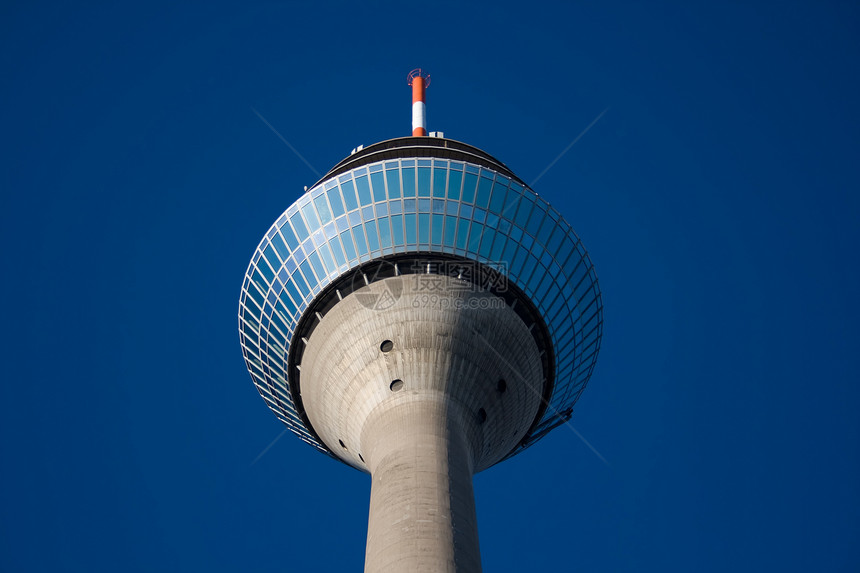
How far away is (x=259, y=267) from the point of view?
→ 37.0 metres

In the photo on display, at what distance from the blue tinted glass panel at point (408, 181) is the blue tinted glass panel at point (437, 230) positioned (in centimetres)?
136

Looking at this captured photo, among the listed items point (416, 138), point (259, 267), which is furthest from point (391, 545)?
point (416, 138)

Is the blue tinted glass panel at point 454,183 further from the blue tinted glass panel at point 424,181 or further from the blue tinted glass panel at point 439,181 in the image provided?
the blue tinted glass panel at point 424,181

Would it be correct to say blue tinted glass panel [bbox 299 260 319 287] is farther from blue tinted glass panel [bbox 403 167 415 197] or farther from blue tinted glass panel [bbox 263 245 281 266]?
blue tinted glass panel [bbox 403 167 415 197]

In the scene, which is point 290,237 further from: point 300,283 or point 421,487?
point 421,487

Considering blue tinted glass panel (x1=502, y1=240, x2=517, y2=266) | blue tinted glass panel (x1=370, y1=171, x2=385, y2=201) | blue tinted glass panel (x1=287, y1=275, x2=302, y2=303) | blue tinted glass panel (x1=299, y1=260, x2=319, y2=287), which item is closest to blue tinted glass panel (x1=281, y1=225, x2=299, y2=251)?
blue tinted glass panel (x1=299, y1=260, x2=319, y2=287)

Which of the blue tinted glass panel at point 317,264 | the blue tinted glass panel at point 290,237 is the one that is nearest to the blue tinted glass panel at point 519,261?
the blue tinted glass panel at point 317,264

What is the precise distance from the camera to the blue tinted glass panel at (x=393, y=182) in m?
35.2

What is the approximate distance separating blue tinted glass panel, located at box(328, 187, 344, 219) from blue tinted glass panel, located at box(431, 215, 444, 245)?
3.67 meters

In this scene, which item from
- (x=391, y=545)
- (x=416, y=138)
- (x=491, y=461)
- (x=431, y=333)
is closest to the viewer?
(x=391, y=545)

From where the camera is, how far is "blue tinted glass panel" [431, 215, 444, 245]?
34.3 meters

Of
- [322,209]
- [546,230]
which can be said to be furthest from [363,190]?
[546,230]

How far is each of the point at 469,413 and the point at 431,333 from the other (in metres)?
3.10

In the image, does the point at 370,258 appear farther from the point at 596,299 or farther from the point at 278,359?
the point at 596,299
